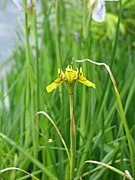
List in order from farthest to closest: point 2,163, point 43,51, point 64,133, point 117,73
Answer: point 43,51 < point 117,73 < point 64,133 < point 2,163

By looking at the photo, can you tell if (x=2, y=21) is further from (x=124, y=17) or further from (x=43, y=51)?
(x=43, y=51)

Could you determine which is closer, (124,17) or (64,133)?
(64,133)

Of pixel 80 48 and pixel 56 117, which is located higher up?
pixel 80 48

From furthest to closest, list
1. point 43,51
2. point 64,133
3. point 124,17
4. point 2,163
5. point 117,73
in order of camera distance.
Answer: point 124,17 → point 43,51 → point 117,73 → point 64,133 → point 2,163

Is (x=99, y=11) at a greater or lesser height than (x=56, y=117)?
greater

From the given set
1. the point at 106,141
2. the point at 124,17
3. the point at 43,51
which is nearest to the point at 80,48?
the point at 106,141

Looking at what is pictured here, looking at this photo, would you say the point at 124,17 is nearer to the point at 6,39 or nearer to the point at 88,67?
the point at 6,39

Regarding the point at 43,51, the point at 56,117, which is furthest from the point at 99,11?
the point at 43,51

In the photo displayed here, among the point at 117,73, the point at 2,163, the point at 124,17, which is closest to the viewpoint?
the point at 2,163

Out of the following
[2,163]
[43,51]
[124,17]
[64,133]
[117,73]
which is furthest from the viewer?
[124,17]
